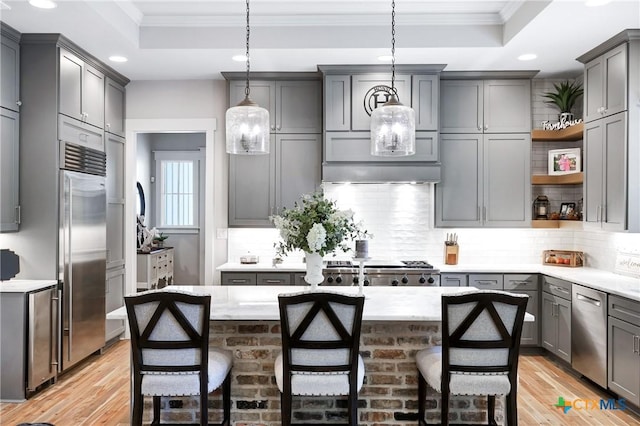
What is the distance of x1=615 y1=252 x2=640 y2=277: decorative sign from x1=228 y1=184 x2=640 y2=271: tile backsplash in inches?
36.1

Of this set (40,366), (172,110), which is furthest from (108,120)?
(40,366)

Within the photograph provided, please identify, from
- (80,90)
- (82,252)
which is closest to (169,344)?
(82,252)

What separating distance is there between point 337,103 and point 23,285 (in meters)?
3.25

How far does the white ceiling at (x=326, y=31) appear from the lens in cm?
374

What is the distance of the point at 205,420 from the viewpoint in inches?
94.7

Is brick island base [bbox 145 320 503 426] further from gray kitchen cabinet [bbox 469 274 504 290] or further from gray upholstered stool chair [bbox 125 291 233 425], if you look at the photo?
gray kitchen cabinet [bbox 469 274 504 290]

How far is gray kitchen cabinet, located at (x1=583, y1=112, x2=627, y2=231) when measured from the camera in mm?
3838

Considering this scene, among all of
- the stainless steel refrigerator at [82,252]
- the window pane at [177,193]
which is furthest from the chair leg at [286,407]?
the window pane at [177,193]

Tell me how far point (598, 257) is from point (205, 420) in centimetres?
414

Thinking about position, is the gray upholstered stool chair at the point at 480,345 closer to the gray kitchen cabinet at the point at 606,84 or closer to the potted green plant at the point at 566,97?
the gray kitchen cabinet at the point at 606,84

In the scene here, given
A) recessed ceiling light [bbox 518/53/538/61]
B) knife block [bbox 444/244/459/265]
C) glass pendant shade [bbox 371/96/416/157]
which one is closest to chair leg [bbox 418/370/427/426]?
glass pendant shade [bbox 371/96/416/157]

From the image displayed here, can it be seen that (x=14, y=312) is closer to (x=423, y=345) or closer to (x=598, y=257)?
(x=423, y=345)

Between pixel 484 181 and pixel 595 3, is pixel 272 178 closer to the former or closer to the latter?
pixel 484 181

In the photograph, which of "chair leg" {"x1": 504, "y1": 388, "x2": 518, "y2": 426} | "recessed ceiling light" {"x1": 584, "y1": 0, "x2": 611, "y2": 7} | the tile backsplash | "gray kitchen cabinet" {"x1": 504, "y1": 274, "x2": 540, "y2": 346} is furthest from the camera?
the tile backsplash
